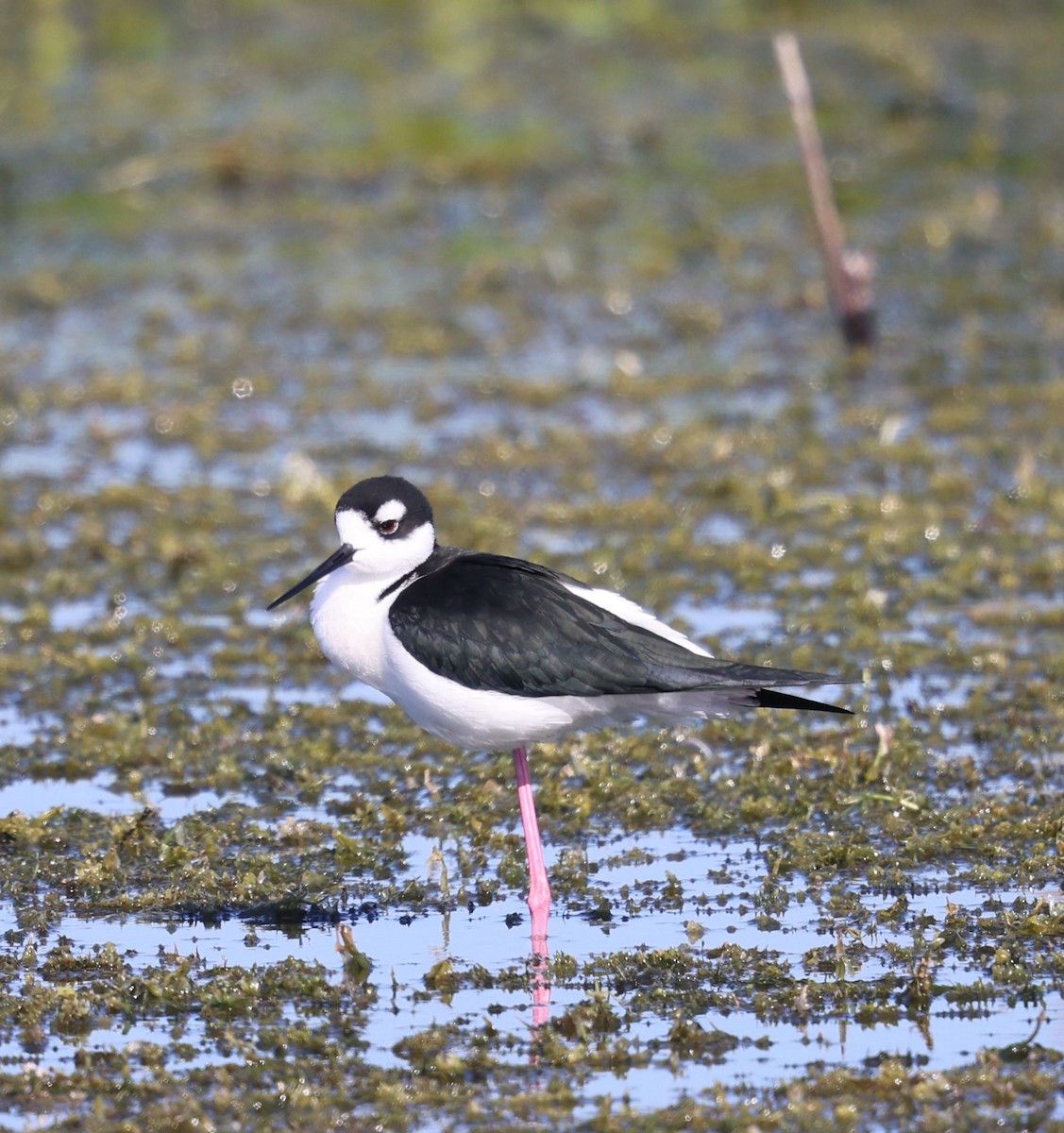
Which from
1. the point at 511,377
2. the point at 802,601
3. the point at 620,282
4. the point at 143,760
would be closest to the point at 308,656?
the point at 143,760

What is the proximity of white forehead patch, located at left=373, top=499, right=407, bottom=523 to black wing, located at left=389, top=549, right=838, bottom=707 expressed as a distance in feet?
0.64

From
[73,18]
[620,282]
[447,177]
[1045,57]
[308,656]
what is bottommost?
[308,656]

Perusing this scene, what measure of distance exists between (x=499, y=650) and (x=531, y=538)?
3.36 metres

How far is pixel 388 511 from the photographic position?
591 cm

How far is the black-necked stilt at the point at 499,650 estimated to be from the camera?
569cm

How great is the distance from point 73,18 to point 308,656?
1099cm

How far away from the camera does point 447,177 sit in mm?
14602

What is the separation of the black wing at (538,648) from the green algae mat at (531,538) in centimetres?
62

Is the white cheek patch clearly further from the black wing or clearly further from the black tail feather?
the black tail feather

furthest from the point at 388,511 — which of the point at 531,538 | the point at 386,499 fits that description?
the point at 531,538

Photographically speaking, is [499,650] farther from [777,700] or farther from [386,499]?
[777,700]

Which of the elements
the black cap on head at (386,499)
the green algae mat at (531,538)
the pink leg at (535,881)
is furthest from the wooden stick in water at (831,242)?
the pink leg at (535,881)

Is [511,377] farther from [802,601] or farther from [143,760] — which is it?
[143,760]

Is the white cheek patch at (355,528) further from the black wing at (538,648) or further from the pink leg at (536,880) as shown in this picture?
the pink leg at (536,880)
